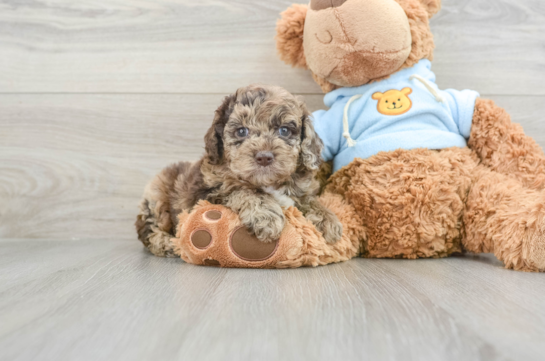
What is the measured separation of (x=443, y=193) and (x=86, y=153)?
73.2 inches

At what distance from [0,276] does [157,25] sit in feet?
4.89

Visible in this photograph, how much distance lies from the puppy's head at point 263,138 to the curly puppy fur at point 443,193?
0.94 ft

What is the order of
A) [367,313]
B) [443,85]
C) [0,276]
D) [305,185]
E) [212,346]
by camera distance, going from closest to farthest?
[212,346]
[367,313]
[0,276]
[305,185]
[443,85]

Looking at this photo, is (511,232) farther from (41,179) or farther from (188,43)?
(41,179)

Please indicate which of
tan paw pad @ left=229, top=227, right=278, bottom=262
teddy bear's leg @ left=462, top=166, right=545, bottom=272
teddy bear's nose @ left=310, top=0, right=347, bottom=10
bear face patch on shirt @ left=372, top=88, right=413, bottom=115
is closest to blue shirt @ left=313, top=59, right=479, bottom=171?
bear face patch on shirt @ left=372, top=88, right=413, bottom=115

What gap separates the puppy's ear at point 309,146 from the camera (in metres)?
1.65

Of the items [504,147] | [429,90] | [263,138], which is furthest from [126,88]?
[504,147]

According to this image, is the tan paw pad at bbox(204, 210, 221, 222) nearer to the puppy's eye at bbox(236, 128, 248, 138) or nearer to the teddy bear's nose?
the puppy's eye at bbox(236, 128, 248, 138)

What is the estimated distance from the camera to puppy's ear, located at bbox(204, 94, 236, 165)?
5.43 ft

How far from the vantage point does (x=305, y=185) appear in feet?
5.65

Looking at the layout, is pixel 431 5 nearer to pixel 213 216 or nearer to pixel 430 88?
pixel 430 88

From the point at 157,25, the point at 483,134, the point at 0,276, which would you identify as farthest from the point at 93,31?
the point at 483,134

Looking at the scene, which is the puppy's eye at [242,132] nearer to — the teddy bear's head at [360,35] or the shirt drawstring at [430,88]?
the teddy bear's head at [360,35]

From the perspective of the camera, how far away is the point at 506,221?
5.16ft
